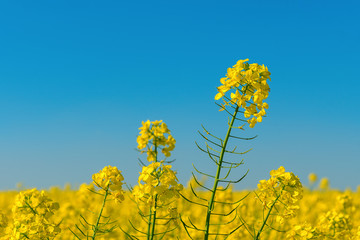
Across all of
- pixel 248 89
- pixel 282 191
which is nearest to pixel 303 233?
pixel 282 191

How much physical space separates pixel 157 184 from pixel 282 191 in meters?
1.17

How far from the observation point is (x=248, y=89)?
10.3ft

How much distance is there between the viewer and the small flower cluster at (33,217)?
12.0 feet

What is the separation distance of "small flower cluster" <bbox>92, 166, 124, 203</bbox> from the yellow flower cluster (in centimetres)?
51

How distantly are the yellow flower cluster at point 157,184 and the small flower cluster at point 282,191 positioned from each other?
0.92 m

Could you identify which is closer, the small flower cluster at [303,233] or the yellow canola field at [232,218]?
the small flower cluster at [303,233]

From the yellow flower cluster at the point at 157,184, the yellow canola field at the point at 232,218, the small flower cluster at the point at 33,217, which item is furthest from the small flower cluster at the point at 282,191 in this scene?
the small flower cluster at the point at 33,217

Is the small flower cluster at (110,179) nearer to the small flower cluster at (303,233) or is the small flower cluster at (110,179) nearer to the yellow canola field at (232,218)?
the yellow canola field at (232,218)

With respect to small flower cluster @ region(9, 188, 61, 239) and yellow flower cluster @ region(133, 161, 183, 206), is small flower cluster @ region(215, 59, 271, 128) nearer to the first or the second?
yellow flower cluster @ region(133, 161, 183, 206)

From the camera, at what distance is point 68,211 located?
8195 mm

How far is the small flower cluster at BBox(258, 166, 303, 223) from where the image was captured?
11.9ft

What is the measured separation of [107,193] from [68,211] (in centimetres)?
491

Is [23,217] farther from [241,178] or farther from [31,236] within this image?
[241,178]

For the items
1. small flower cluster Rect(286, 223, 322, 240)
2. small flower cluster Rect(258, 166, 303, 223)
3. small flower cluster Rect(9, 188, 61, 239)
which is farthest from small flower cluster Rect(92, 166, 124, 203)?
small flower cluster Rect(286, 223, 322, 240)
